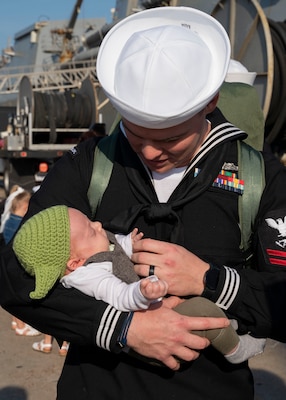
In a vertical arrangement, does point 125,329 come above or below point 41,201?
below

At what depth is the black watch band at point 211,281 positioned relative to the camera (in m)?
1.73

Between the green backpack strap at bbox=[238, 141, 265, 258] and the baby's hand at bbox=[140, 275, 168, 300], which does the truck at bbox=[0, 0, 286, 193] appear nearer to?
the green backpack strap at bbox=[238, 141, 265, 258]

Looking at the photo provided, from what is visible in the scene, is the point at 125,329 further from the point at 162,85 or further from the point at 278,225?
the point at 162,85

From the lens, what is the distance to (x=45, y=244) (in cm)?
181

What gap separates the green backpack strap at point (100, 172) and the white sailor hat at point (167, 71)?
25 centimetres

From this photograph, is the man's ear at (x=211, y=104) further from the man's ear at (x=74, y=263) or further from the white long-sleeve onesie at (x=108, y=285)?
the man's ear at (x=74, y=263)

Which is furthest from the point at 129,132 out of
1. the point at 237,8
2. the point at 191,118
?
the point at 237,8

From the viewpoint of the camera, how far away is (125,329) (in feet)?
5.59

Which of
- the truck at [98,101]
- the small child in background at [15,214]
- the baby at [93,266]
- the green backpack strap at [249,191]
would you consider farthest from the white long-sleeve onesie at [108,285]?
the small child in background at [15,214]

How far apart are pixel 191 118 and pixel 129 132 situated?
7.1 inches

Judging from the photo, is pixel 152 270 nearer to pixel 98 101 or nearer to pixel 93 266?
pixel 93 266

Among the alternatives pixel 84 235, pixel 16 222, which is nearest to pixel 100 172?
pixel 84 235

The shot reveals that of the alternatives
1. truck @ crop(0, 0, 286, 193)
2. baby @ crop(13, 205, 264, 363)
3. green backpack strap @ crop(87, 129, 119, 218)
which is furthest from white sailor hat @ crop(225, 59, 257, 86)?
truck @ crop(0, 0, 286, 193)

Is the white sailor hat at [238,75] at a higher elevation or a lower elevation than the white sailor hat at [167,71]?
lower
